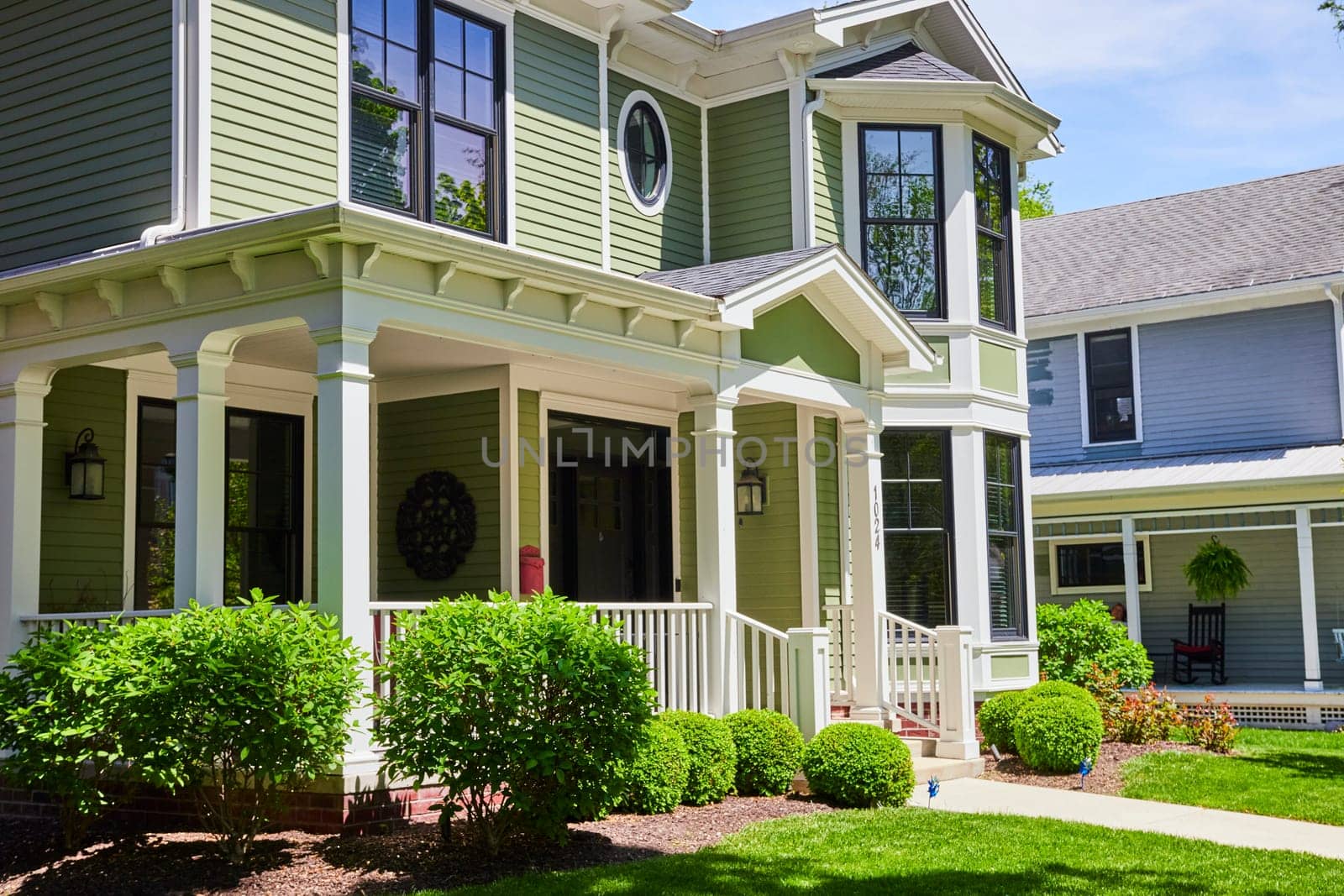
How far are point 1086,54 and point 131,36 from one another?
112 feet

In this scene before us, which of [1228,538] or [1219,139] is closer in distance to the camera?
[1228,538]

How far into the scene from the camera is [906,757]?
9914mm

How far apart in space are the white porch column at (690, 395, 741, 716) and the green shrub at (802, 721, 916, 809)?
81cm

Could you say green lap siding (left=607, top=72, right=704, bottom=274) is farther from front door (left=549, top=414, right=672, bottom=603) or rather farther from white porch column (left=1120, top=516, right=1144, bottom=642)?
white porch column (left=1120, top=516, right=1144, bottom=642)

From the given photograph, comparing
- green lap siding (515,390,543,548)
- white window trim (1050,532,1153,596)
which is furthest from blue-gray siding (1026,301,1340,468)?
green lap siding (515,390,543,548)

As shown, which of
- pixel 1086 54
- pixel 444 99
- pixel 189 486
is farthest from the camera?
pixel 1086 54

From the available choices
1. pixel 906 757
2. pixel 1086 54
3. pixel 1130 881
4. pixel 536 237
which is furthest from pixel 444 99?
pixel 1086 54

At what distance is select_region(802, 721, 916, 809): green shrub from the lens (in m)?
9.60

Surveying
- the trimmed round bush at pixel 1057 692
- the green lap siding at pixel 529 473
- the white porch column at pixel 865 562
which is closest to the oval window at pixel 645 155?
the green lap siding at pixel 529 473

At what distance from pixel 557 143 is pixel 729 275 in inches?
80.5

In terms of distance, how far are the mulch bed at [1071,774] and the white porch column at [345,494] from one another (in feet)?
19.7

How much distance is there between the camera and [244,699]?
23.2 feet

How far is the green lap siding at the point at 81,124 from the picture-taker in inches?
370

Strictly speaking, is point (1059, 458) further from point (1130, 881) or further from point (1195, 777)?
point (1130, 881)
